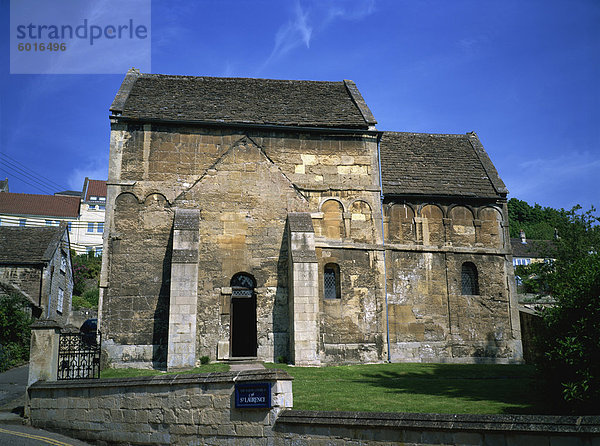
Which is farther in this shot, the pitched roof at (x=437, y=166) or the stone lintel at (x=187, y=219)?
the pitched roof at (x=437, y=166)

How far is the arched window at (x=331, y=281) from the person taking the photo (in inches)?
794

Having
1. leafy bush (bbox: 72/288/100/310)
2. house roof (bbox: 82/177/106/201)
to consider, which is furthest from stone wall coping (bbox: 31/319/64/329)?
house roof (bbox: 82/177/106/201)

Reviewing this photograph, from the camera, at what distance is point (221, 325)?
1866 centimetres

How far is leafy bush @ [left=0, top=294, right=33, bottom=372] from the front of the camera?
22.1 m

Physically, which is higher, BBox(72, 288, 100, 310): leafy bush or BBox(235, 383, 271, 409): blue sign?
BBox(72, 288, 100, 310): leafy bush

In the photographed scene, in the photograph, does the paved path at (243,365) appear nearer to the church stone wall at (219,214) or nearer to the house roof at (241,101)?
the church stone wall at (219,214)

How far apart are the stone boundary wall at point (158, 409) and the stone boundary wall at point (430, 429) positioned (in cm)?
59

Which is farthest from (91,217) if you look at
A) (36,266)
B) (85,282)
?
(36,266)

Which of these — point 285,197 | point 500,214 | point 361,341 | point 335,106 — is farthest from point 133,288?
point 500,214

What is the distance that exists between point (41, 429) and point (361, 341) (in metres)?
11.5

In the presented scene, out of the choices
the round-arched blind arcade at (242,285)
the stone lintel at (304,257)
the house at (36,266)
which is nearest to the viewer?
the stone lintel at (304,257)

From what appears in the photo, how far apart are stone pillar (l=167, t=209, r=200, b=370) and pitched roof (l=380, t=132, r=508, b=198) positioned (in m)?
8.79

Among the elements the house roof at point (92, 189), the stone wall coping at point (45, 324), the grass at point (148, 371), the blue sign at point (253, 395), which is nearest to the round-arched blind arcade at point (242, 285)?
the grass at point (148, 371)

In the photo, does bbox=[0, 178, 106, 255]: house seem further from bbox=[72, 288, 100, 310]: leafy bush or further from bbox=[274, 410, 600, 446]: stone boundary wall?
bbox=[274, 410, 600, 446]: stone boundary wall
